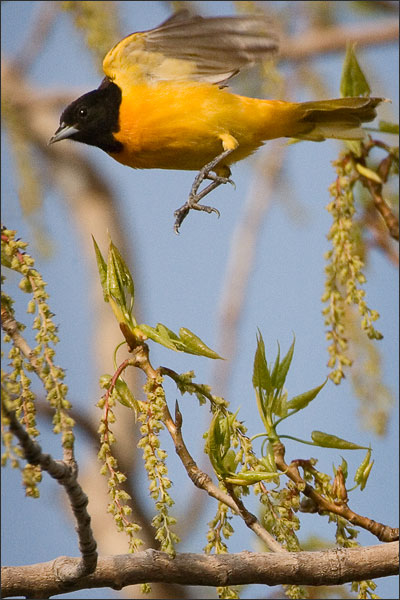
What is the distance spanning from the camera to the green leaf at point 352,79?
1.94 m

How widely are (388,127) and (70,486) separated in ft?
4.27

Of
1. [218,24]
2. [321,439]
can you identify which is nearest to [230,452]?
[321,439]

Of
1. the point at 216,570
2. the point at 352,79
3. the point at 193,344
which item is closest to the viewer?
the point at 216,570

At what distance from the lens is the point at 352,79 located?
6.75ft

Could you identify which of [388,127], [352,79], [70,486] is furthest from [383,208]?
[70,486]

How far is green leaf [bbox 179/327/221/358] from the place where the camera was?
1.31 meters

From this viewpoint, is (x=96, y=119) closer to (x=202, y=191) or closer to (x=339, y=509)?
(x=202, y=191)

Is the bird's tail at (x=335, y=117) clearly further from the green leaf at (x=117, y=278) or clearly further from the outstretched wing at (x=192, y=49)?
the green leaf at (x=117, y=278)

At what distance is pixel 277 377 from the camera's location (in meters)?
1.41

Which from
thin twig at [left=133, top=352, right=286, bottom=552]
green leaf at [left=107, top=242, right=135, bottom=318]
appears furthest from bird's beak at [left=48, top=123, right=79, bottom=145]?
thin twig at [left=133, top=352, right=286, bottom=552]

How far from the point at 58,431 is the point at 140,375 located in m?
3.12

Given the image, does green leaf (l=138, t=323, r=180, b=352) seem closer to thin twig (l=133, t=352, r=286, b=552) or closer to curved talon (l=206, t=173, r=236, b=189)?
thin twig (l=133, t=352, r=286, b=552)

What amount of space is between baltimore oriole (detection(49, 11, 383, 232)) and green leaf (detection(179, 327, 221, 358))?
81 cm

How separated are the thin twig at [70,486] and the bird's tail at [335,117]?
126 centimetres
